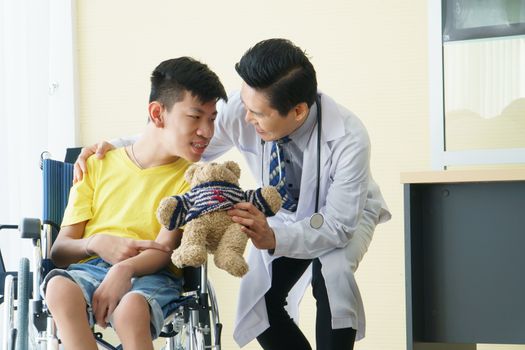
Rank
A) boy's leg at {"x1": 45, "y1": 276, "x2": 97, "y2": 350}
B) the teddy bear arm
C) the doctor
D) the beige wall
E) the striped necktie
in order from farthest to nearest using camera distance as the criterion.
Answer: the beige wall
the striped necktie
the doctor
the teddy bear arm
boy's leg at {"x1": 45, "y1": 276, "x2": 97, "y2": 350}

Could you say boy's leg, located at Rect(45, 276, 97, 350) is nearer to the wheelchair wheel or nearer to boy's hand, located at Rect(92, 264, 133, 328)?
boy's hand, located at Rect(92, 264, 133, 328)

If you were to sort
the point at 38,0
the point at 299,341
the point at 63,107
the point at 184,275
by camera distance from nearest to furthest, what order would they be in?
the point at 184,275 < the point at 299,341 < the point at 38,0 < the point at 63,107

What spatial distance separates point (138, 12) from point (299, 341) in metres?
2.03

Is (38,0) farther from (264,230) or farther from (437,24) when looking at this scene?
(264,230)

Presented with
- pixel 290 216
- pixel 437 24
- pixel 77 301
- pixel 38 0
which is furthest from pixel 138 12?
pixel 77 301

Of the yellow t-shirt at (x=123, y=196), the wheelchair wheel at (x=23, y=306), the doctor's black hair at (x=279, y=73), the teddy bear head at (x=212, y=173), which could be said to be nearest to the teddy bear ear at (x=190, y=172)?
the teddy bear head at (x=212, y=173)

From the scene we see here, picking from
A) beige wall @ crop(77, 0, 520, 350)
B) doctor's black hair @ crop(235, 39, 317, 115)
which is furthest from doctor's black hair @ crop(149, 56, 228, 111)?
beige wall @ crop(77, 0, 520, 350)

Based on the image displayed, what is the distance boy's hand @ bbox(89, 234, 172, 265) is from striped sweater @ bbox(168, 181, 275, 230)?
0.09 m

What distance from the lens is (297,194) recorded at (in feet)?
6.40

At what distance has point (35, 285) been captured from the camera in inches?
68.3

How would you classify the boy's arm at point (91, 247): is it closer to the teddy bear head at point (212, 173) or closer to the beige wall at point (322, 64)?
the teddy bear head at point (212, 173)

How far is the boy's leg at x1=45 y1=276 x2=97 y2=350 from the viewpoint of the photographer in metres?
1.57

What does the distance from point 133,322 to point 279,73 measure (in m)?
0.62

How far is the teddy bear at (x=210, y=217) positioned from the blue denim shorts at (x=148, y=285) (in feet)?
0.33
